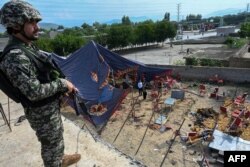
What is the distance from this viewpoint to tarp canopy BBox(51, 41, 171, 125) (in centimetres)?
895

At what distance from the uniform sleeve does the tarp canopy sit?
607cm

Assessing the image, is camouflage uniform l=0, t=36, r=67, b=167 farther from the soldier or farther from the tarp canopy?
the tarp canopy

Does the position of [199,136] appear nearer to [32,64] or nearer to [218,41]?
[32,64]

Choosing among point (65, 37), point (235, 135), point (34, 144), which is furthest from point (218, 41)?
point (34, 144)

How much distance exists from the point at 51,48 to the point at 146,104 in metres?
19.6

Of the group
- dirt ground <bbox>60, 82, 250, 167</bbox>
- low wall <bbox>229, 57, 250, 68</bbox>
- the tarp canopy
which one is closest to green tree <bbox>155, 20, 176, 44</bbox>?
low wall <bbox>229, 57, 250, 68</bbox>

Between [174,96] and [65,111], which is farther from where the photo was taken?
[174,96]

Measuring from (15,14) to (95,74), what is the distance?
7.62 m

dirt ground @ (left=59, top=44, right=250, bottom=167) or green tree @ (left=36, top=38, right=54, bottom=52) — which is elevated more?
green tree @ (left=36, top=38, right=54, bottom=52)

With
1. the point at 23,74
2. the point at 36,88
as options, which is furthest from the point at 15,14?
the point at 36,88

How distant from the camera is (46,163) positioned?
8.54 ft

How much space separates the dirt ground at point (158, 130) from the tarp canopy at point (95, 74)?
81 centimetres

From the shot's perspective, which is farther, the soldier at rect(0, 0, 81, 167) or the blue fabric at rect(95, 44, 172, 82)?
the blue fabric at rect(95, 44, 172, 82)

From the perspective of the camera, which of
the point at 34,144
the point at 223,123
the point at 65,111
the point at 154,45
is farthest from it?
the point at 154,45
